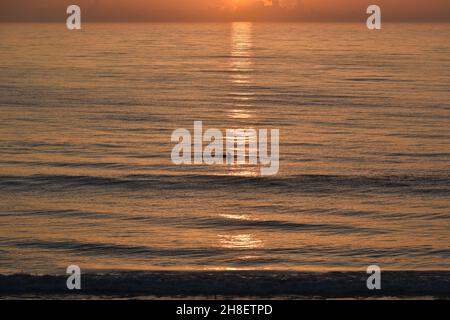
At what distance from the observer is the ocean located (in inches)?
636

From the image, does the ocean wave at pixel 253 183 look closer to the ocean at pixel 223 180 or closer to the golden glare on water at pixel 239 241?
the ocean at pixel 223 180

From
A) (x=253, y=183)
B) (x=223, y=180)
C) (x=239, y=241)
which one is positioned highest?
(x=223, y=180)

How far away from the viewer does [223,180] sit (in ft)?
81.9

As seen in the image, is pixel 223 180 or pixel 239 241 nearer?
pixel 239 241

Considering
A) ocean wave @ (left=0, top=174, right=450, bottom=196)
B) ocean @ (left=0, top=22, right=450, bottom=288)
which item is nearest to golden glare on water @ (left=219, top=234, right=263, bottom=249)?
ocean @ (left=0, top=22, right=450, bottom=288)

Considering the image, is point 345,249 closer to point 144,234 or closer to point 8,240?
point 144,234

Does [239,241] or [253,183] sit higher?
[253,183]

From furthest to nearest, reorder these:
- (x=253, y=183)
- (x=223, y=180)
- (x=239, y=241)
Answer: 1. (x=223, y=180)
2. (x=253, y=183)
3. (x=239, y=241)

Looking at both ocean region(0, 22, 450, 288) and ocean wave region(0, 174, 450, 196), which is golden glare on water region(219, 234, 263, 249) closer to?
ocean region(0, 22, 450, 288)

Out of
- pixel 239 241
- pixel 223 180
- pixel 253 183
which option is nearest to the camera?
pixel 239 241

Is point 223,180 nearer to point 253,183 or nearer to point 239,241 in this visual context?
point 253,183

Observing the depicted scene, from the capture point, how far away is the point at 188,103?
46844 mm

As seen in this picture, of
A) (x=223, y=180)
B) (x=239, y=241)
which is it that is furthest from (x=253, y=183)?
(x=239, y=241)
